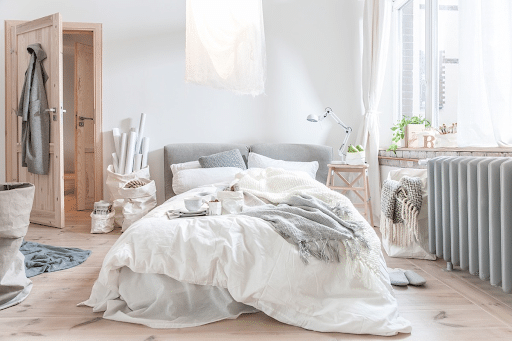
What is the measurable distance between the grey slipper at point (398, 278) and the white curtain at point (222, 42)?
1.55 metres

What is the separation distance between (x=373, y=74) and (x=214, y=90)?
1.67 metres

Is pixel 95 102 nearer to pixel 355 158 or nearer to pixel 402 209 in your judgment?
pixel 355 158

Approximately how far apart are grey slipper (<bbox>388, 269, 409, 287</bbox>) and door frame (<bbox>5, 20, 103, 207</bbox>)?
10.2 ft

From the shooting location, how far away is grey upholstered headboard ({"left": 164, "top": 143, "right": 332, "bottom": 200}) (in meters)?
4.25

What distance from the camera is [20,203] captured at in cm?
206

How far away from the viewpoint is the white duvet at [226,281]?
1838 mm

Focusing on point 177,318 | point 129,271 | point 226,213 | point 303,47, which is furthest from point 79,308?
point 303,47

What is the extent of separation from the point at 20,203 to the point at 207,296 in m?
1.04

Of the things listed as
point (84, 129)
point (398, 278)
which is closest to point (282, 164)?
point (398, 278)

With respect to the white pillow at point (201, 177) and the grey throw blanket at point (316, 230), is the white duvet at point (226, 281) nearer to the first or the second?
the grey throw blanket at point (316, 230)

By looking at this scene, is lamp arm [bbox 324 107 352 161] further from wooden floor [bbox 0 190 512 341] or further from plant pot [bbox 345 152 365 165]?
wooden floor [bbox 0 190 512 341]

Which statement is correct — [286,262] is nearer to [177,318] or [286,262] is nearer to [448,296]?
[177,318]

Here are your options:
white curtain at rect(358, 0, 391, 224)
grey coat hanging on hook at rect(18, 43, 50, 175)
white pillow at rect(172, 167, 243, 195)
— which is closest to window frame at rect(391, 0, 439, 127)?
white curtain at rect(358, 0, 391, 224)

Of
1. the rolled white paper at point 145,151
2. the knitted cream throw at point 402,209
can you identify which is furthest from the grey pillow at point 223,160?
the knitted cream throw at point 402,209
